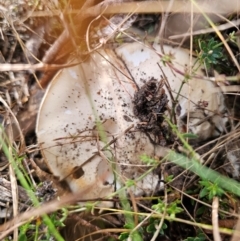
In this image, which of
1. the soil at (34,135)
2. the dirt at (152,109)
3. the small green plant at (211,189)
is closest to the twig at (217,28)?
the soil at (34,135)

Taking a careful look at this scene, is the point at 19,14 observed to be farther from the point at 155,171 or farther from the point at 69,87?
the point at 155,171

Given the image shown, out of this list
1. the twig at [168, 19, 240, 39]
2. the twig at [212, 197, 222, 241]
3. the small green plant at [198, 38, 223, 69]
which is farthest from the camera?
the twig at [168, 19, 240, 39]

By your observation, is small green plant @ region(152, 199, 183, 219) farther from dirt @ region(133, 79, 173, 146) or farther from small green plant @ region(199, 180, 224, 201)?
dirt @ region(133, 79, 173, 146)

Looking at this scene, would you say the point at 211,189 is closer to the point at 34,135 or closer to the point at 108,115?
the point at 108,115

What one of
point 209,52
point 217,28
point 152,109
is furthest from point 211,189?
point 217,28

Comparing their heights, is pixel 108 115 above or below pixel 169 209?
above

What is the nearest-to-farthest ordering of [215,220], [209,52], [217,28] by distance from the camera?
[215,220] → [209,52] → [217,28]

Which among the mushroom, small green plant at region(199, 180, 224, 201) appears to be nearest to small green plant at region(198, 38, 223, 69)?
the mushroom

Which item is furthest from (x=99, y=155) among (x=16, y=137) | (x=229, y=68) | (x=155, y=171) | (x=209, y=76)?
(x=229, y=68)
